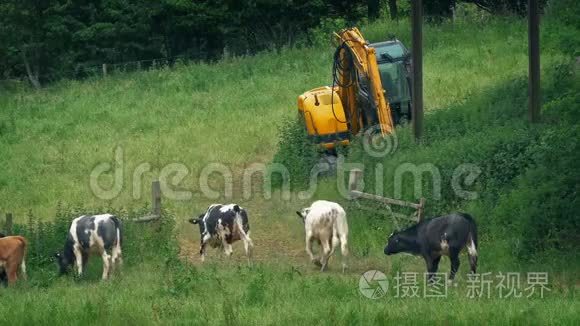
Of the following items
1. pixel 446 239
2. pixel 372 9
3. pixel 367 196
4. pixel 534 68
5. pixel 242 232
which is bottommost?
pixel 242 232

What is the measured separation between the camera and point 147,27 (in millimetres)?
58094

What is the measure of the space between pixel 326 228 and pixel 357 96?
997 centimetres

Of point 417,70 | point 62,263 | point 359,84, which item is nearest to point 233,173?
point 359,84

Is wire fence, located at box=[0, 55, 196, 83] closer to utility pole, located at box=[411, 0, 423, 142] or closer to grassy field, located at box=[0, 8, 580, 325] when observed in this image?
grassy field, located at box=[0, 8, 580, 325]

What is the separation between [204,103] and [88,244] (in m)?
21.7

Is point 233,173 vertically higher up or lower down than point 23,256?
higher up

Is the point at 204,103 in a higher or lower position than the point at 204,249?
higher

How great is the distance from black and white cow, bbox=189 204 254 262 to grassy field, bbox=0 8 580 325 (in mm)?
394

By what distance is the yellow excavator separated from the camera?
3025 cm

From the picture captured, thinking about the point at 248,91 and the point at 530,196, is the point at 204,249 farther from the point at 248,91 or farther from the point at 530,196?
the point at 248,91

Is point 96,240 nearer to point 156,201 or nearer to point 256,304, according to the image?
point 156,201

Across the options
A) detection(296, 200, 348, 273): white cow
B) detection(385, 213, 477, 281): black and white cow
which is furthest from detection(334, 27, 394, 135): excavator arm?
detection(385, 213, 477, 281): black and white cow

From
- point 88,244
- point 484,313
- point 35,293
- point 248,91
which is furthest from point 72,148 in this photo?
point 484,313

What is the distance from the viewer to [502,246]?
2300 centimetres
